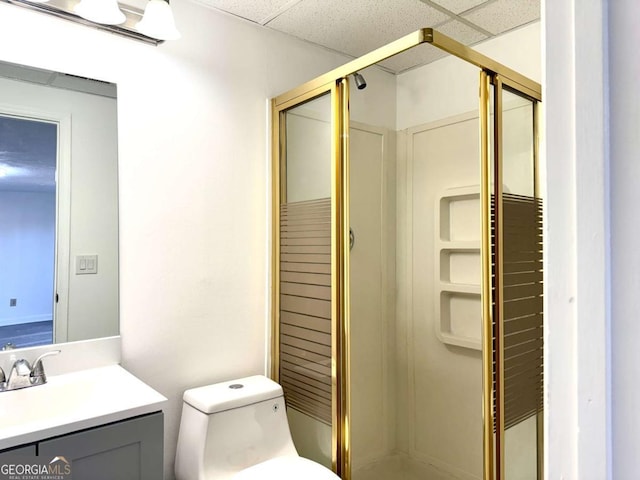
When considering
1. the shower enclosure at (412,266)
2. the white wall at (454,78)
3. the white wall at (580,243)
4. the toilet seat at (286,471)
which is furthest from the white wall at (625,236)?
the white wall at (454,78)

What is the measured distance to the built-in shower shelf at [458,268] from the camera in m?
2.29

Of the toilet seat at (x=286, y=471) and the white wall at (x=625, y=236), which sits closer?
the white wall at (x=625, y=236)

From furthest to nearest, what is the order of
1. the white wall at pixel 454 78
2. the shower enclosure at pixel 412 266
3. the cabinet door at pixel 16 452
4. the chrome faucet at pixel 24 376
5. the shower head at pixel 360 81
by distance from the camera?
1. the white wall at pixel 454 78
2. the shower head at pixel 360 81
3. the shower enclosure at pixel 412 266
4. the chrome faucet at pixel 24 376
5. the cabinet door at pixel 16 452

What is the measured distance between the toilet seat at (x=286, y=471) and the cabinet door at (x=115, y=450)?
42cm

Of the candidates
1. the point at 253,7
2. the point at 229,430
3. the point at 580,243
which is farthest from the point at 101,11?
the point at 580,243

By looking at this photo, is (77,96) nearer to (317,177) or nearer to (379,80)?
(317,177)

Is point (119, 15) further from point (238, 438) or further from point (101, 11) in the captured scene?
point (238, 438)

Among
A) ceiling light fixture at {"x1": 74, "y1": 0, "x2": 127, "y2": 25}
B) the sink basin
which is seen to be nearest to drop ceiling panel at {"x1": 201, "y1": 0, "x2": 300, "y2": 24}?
ceiling light fixture at {"x1": 74, "y1": 0, "x2": 127, "y2": 25}

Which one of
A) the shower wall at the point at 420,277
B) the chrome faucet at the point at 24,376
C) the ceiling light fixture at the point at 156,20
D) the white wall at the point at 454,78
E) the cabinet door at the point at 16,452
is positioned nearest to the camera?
the cabinet door at the point at 16,452

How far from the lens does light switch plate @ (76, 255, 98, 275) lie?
5.59 feet

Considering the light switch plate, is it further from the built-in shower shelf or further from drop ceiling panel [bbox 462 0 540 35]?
drop ceiling panel [bbox 462 0 540 35]

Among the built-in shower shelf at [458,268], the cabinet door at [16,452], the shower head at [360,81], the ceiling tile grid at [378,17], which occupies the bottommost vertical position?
the cabinet door at [16,452]

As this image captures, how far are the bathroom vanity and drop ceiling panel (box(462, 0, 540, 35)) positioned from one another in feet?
6.73

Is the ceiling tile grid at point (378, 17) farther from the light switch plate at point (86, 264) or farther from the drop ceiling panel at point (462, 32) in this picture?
the light switch plate at point (86, 264)
